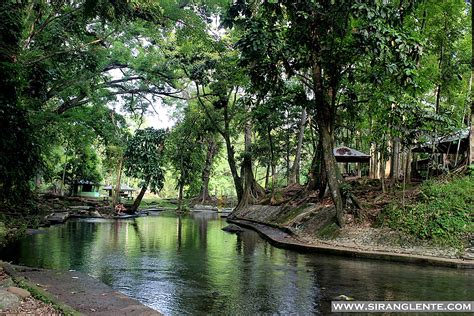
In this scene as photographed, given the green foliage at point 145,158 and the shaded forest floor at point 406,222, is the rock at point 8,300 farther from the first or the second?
the green foliage at point 145,158

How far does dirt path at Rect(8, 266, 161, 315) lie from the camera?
5.93 metres

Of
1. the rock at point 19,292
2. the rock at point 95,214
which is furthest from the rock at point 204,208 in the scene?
the rock at point 19,292

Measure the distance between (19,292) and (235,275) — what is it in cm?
499

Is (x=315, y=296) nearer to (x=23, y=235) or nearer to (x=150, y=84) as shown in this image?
(x=23, y=235)

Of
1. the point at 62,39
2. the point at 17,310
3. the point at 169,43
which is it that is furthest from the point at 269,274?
the point at 169,43

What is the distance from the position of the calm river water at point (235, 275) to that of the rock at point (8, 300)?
2.28 metres

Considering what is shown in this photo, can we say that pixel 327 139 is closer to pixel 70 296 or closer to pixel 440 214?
pixel 440 214

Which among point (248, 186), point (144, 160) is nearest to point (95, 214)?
point (144, 160)

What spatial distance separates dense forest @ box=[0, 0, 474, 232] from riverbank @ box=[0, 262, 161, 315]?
4006 millimetres

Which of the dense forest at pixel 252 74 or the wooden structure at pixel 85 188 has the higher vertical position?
the dense forest at pixel 252 74

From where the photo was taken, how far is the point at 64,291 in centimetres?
691

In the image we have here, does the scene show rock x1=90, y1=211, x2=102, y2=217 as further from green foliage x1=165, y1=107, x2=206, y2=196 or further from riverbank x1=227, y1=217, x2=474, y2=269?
riverbank x1=227, y1=217, x2=474, y2=269

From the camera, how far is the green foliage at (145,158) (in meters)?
32.5

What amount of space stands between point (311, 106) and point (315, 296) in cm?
1154
